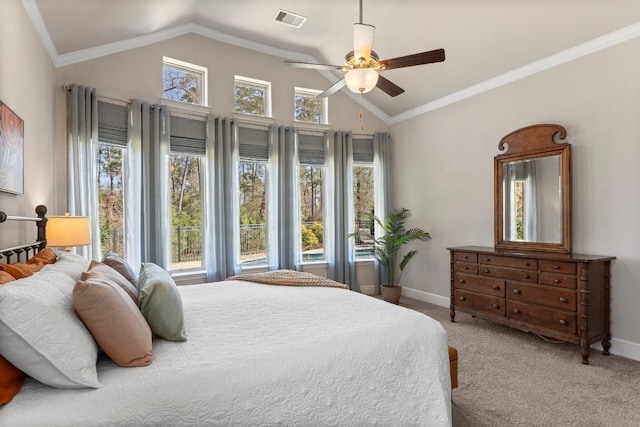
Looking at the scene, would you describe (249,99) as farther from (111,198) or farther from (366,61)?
(366,61)

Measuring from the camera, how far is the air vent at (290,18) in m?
A: 4.13

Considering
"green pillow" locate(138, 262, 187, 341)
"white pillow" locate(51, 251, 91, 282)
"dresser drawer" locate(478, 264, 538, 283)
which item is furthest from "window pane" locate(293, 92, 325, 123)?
"green pillow" locate(138, 262, 187, 341)

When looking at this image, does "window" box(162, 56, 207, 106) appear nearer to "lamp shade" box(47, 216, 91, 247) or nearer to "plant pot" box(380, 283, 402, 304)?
"lamp shade" box(47, 216, 91, 247)

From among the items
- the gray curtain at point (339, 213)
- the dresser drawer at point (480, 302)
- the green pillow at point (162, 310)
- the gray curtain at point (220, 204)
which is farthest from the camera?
the gray curtain at point (339, 213)

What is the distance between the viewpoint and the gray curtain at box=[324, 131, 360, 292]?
5.45m

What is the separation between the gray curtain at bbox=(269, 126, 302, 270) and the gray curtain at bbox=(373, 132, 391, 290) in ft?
4.79

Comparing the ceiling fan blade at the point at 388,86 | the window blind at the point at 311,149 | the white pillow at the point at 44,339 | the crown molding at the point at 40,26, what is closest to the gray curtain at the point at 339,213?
the window blind at the point at 311,149

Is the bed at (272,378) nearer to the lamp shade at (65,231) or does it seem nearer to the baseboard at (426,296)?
the lamp shade at (65,231)

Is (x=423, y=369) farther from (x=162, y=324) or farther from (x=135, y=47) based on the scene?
(x=135, y=47)

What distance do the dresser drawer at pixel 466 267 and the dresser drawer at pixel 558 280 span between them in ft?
2.43

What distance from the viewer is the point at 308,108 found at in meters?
5.45

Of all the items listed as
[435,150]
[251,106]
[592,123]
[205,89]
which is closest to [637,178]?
[592,123]

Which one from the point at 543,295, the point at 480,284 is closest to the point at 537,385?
the point at 543,295

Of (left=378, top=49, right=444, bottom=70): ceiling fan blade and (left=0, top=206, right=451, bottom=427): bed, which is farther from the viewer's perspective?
(left=378, top=49, right=444, bottom=70): ceiling fan blade
